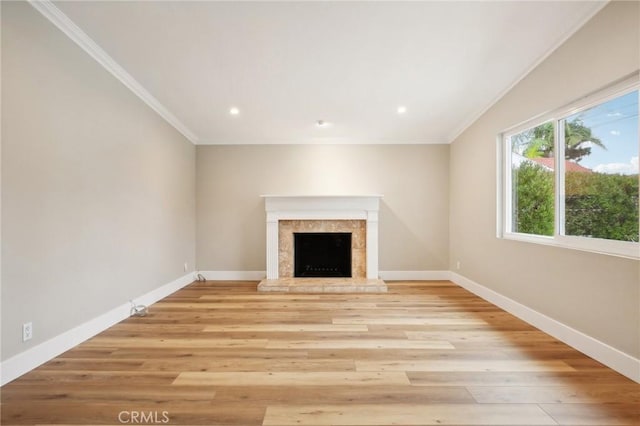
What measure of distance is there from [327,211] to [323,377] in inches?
117

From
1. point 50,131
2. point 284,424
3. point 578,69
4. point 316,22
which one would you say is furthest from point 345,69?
point 284,424

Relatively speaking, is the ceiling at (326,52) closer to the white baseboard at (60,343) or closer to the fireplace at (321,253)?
the fireplace at (321,253)

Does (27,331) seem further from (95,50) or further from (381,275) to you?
(381,275)

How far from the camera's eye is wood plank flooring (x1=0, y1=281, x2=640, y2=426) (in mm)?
1594

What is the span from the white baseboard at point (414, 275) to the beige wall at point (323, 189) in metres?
0.08

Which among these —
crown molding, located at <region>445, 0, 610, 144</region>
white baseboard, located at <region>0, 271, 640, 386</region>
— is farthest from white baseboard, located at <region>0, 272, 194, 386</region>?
crown molding, located at <region>445, 0, 610, 144</region>

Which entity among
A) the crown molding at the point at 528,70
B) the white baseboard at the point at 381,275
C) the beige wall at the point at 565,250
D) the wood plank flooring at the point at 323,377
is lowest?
the wood plank flooring at the point at 323,377

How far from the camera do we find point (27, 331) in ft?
6.50

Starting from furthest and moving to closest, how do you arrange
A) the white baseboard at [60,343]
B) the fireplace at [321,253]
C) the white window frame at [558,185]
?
1. the fireplace at [321,253]
2. the white window frame at [558,185]
3. the white baseboard at [60,343]

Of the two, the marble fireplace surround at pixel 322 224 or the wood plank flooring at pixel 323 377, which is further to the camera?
the marble fireplace surround at pixel 322 224

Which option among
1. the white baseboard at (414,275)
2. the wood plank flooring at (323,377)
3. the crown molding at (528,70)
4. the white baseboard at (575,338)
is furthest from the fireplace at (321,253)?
the crown molding at (528,70)

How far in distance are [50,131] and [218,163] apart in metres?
2.85

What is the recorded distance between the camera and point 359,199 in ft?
15.4

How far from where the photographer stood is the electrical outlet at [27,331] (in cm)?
196
